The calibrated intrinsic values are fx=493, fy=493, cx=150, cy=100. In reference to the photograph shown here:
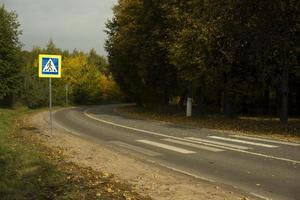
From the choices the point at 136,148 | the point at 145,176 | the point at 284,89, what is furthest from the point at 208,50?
the point at 145,176

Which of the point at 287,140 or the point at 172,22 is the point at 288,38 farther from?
the point at 172,22

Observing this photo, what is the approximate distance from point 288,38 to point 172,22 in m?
12.0

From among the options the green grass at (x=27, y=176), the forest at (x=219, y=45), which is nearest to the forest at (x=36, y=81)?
the forest at (x=219, y=45)

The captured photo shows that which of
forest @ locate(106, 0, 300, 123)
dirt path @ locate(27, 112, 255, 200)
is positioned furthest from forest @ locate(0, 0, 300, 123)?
dirt path @ locate(27, 112, 255, 200)

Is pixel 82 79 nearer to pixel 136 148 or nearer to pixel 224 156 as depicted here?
pixel 136 148

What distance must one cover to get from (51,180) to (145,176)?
2.15 meters

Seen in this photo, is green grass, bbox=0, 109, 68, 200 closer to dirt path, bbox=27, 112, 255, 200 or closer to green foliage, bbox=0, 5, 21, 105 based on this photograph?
dirt path, bbox=27, 112, 255, 200

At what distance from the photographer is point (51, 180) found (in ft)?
31.0

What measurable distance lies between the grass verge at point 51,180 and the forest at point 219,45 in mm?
14233

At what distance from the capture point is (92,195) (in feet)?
26.7

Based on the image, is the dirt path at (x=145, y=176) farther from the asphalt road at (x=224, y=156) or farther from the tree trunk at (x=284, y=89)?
the tree trunk at (x=284, y=89)

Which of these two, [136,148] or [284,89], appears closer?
[136,148]

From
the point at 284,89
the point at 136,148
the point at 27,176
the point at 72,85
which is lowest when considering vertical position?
the point at 136,148

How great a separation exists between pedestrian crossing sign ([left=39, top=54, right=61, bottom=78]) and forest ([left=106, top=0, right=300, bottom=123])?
1033 cm
